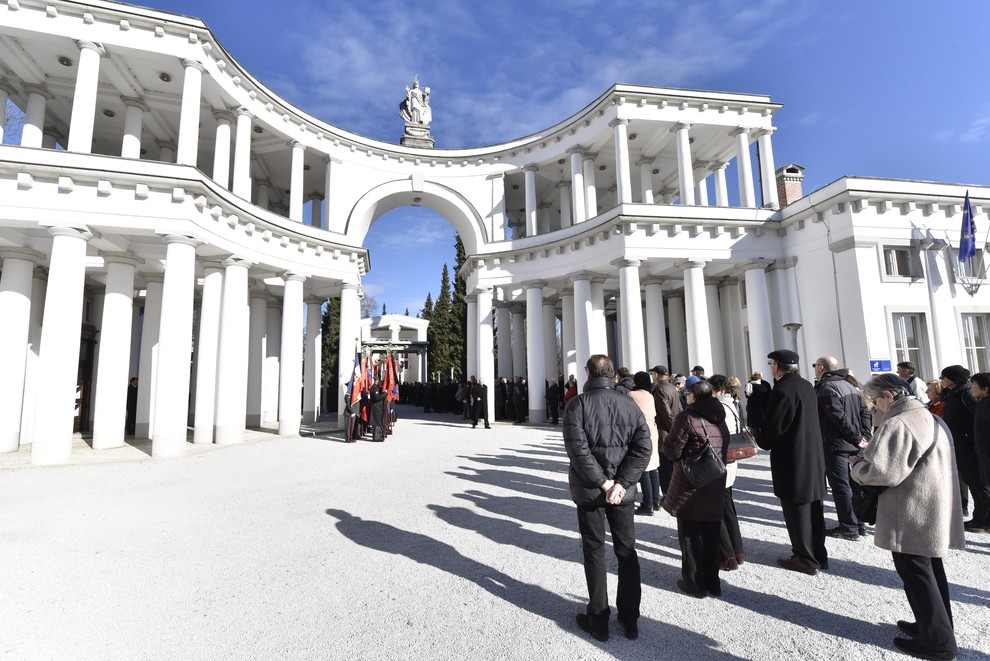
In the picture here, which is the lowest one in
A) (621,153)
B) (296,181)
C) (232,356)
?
(232,356)

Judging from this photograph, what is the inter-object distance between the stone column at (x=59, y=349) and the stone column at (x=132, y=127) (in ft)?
13.3

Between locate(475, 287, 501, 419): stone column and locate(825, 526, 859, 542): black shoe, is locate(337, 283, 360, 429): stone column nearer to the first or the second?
locate(475, 287, 501, 419): stone column

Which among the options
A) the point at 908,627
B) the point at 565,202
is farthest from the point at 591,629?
the point at 565,202

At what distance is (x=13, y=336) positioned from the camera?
38.7ft

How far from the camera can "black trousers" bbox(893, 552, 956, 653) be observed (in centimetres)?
284

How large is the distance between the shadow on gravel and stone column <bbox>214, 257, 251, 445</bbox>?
30.2ft

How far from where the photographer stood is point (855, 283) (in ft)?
43.8

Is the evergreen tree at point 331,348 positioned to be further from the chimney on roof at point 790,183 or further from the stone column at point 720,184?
the chimney on roof at point 790,183

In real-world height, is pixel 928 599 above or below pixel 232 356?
below

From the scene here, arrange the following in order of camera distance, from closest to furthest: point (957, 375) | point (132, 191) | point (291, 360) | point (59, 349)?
point (957, 375) → point (59, 349) → point (132, 191) → point (291, 360)

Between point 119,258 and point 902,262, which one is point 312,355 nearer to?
point 119,258

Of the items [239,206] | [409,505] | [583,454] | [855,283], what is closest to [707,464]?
[583,454]

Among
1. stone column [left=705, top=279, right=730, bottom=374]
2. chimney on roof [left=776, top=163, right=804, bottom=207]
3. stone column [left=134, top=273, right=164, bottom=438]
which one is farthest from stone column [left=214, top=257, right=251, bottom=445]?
chimney on roof [left=776, top=163, right=804, bottom=207]

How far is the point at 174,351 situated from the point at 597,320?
46.6 ft
